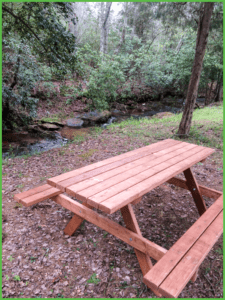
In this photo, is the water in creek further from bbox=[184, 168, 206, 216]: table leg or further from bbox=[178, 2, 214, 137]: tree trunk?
bbox=[184, 168, 206, 216]: table leg

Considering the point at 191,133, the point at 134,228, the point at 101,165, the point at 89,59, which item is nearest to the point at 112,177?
the point at 101,165

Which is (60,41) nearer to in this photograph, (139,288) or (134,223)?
(134,223)

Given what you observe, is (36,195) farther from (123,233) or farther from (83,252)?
(123,233)

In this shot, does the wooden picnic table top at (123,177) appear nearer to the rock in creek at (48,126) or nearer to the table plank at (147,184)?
the table plank at (147,184)

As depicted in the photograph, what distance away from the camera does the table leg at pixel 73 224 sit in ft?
9.08

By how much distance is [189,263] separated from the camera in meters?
1.65

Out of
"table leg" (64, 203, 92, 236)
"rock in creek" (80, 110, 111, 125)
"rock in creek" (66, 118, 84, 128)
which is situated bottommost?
"table leg" (64, 203, 92, 236)

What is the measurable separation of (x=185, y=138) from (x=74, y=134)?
A: 4.29 meters

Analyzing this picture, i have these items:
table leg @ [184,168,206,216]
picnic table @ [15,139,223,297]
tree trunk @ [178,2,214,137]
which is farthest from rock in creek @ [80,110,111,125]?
picnic table @ [15,139,223,297]

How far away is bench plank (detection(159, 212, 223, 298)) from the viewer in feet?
4.58

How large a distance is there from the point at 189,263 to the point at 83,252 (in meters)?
1.44

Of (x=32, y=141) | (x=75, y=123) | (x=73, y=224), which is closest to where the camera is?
(x=73, y=224)

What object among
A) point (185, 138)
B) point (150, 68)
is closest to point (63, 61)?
point (185, 138)

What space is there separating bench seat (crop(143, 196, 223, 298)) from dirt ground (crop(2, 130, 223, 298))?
25.8 inches
